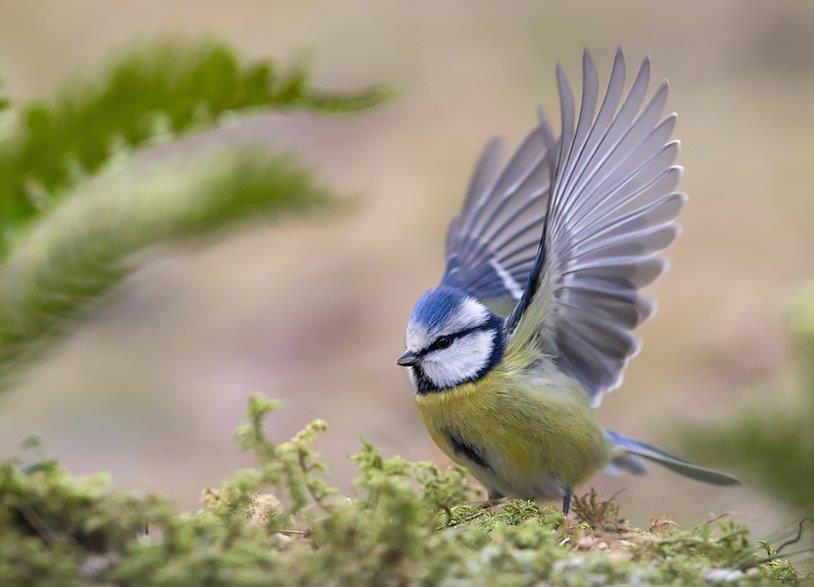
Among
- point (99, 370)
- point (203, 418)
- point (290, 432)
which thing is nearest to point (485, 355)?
point (290, 432)

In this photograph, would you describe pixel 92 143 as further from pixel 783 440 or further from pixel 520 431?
pixel 783 440

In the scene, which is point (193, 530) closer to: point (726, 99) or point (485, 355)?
point (485, 355)

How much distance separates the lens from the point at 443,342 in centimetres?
293

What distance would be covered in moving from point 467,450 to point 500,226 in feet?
3.36

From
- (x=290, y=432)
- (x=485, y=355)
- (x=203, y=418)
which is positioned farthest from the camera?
(x=203, y=418)

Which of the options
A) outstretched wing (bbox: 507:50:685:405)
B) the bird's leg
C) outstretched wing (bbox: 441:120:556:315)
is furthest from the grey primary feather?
outstretched wing (bbox: 441:120:556:315)

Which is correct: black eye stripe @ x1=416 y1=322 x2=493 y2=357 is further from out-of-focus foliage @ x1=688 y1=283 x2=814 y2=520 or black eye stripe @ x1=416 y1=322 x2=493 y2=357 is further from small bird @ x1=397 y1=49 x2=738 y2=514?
out-of-focus foliage @ x1=688 y1=283 x2=814 y2=520

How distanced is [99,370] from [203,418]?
908 mm

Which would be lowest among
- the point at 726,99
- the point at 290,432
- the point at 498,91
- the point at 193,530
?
the point at 193,530

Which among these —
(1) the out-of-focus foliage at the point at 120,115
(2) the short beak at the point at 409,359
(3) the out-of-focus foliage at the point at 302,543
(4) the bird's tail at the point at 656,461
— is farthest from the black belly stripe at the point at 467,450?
(1) the out-of-focus foliage at the point at 120,115

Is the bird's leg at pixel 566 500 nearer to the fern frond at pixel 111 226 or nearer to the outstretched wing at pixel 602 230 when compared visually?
the outstretched wing at pixel 602 230

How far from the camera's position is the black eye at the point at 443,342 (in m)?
2.93

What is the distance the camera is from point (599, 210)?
2680mm

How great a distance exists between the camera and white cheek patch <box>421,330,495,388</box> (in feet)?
9.40
